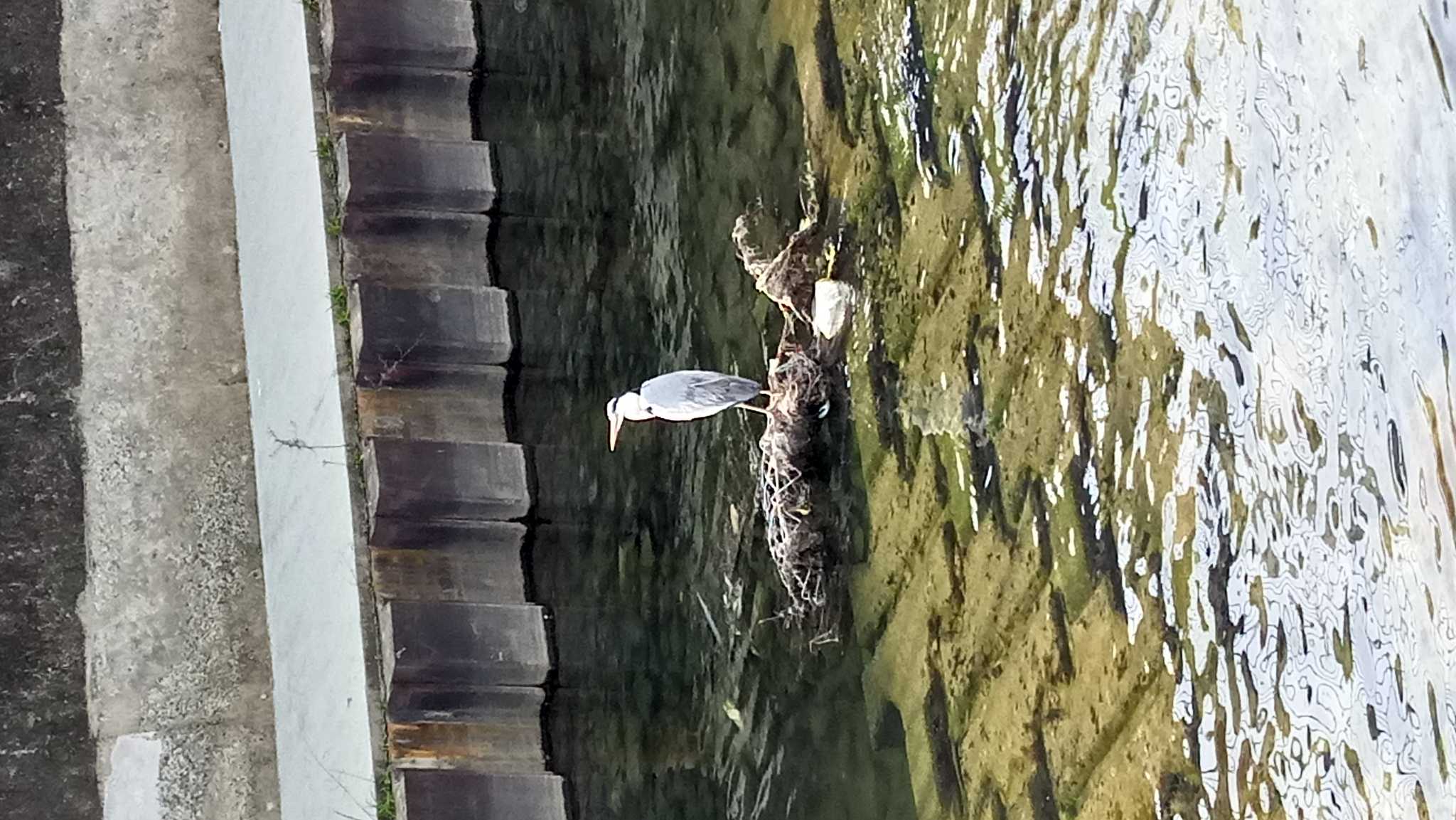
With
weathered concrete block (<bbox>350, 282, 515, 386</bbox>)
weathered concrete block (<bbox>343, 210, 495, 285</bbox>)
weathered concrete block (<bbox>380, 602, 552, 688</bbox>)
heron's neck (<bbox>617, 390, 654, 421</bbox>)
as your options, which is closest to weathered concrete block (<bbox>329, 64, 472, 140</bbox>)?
weathered concrete block (<bbox>343, 210, 495, 285</bbox>)

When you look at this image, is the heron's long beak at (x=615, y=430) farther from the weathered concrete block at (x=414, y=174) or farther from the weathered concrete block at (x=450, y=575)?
the weathered concrete block at (x=414, y=174)

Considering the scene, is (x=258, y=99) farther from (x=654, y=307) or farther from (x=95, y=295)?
(x=654, y=307)

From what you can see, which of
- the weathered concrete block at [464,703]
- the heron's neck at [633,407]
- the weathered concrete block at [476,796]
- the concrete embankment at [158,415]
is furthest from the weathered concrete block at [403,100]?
the weathered concrete block at [476,796]

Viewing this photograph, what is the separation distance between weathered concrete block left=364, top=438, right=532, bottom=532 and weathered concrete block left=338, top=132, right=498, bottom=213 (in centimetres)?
62

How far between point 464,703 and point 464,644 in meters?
0.13

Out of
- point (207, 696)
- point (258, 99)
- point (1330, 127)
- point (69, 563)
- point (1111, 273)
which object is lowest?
point (207, 696)

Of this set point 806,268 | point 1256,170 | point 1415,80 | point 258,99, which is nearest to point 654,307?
point 806,268

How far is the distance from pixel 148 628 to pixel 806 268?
229 centimetres

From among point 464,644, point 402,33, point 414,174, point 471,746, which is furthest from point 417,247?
point 471,746

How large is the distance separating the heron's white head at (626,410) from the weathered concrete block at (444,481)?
1.14 ft

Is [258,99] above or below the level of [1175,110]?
above

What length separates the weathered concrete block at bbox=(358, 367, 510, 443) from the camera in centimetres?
371

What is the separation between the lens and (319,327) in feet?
12.6

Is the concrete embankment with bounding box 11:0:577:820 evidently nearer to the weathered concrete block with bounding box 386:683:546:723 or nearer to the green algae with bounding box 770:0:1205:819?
the weathered concrete block with bounding box 386:683:546:723
